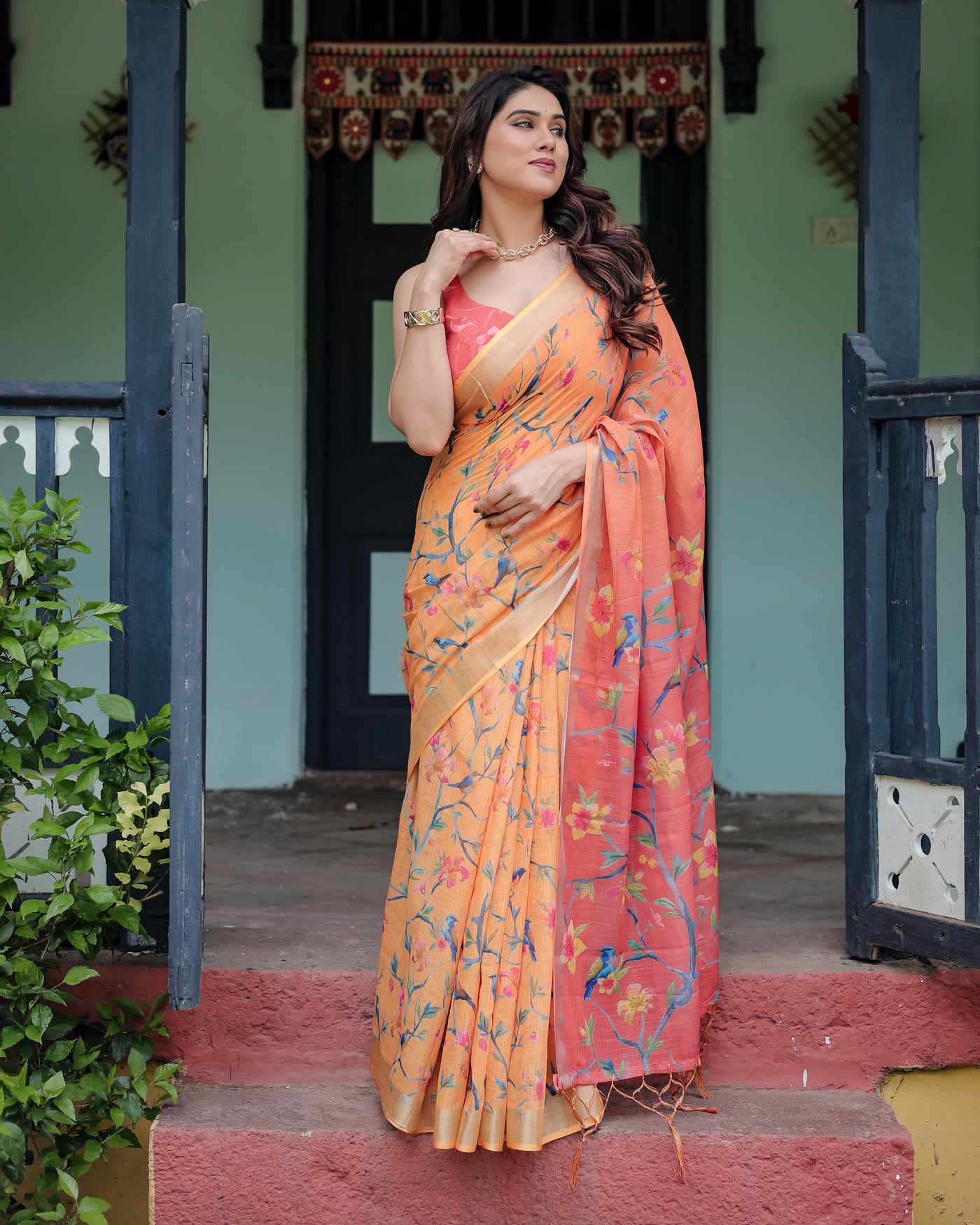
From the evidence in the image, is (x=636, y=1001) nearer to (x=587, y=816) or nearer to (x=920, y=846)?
(x=587, y=816)

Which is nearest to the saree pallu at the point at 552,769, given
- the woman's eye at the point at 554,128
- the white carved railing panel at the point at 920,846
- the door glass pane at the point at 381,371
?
the woman's eye at the point at 554,128

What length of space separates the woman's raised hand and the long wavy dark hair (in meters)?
0.17

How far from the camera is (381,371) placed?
5.35 m

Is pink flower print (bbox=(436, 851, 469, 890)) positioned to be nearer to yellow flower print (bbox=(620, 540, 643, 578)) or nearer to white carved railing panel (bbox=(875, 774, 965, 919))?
yellow flower print (bbox=(620, 540, 643, 578))

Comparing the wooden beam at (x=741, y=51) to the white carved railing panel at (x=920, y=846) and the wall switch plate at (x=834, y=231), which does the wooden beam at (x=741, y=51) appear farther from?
the white carved railing panel at (x=920, y=846)

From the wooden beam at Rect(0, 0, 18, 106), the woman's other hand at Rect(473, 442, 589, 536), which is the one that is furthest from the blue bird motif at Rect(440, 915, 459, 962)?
the wooden beam at Rect(0, 0, 18, 106)

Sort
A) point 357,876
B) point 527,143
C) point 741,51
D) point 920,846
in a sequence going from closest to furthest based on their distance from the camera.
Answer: point 527,143 < point 920,846 < point 357,876 < point 741,51

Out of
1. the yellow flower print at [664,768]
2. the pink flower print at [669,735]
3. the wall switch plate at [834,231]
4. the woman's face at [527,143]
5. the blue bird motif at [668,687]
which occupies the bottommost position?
the yellow flower print at [664,768]

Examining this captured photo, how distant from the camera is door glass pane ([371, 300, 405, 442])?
5332 mm

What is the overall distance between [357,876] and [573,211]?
6.34 ft

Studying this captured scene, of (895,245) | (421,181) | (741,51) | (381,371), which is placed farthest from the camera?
(381,371)

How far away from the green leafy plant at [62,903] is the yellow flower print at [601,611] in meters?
0.91

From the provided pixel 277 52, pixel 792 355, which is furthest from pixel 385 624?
pixel 277 52

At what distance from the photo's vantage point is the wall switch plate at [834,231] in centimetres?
514
